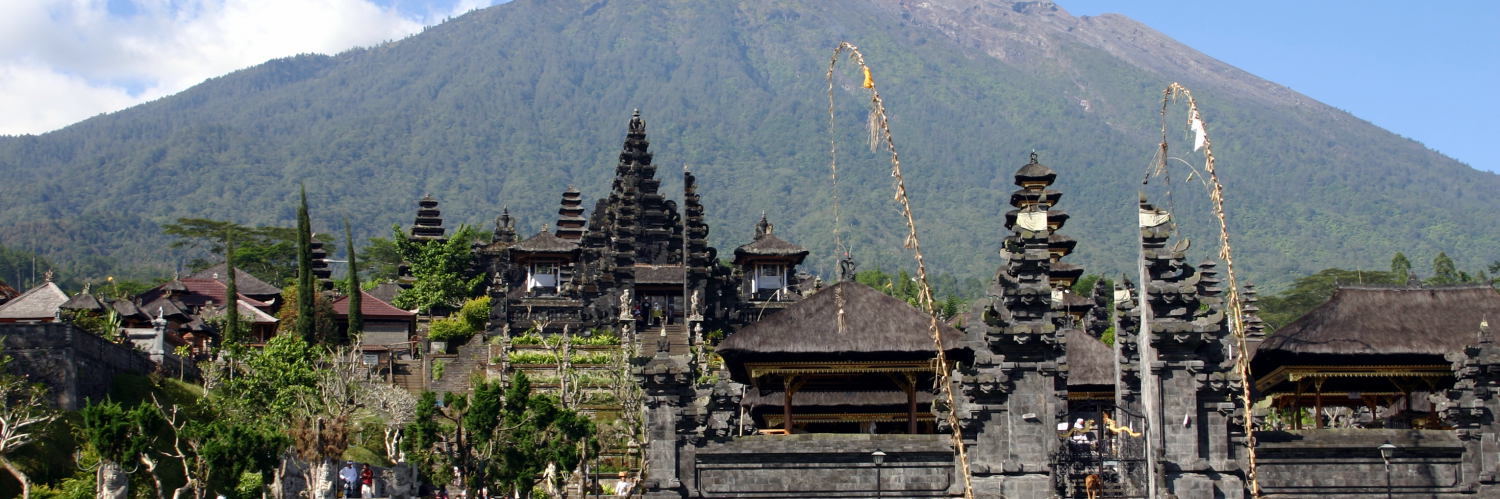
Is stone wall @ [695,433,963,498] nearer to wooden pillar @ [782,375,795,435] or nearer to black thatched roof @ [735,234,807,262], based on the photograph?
wooden pillar @ [782,375,795,435]

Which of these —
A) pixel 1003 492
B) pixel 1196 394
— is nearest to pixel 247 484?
pixel 1003 492

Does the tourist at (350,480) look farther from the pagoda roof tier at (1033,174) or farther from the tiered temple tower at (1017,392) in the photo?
the pagoda roof tier at (1033,174)

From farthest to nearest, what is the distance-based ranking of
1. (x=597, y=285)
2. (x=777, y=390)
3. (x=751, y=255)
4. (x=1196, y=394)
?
1. (x=751, y=255)
2. (x=597, y=285)
3. (x=777, y=390)
4. (x=1196, y=394)

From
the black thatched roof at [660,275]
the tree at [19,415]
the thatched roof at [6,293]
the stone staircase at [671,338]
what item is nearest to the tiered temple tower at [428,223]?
the black thatched roof at [660,275]

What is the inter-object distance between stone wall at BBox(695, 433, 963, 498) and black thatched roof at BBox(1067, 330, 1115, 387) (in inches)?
283

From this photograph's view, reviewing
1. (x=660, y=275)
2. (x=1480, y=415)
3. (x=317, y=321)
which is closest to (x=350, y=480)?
(x=317, y=321)

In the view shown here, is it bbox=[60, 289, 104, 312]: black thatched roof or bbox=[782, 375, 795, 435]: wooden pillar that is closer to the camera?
bbox=[782, 375, 795, 435]: wooden pillar

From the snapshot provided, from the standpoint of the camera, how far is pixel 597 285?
241 feet

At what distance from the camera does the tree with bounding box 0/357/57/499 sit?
117 feet

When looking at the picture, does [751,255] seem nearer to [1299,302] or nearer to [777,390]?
[777,390]

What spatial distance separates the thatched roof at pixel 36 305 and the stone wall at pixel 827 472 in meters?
35.8

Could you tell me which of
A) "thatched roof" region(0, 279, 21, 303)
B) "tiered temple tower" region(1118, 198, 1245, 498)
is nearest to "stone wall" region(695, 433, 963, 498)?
"tiered temple tower" region(1118, 198, 1245, 498)

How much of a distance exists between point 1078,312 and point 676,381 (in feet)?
82.7

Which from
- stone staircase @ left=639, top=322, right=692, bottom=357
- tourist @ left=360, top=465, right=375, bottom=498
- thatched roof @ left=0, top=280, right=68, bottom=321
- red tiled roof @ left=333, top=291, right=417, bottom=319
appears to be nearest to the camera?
tourist @ left=360, top=465, right=375, bottom=498
